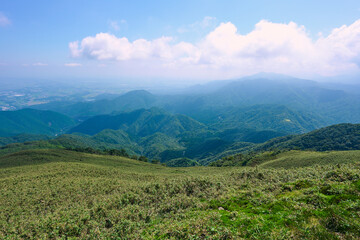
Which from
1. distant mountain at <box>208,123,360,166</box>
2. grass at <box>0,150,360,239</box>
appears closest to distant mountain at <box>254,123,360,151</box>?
distant mountain at <box>208,123,360,166</box>

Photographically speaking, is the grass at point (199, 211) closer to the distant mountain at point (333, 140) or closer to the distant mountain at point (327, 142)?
the distant mountain at point (327, 142)

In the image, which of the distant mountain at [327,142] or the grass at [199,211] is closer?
the grass at [199,211]

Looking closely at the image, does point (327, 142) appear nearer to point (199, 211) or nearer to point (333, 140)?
point (333, 140)

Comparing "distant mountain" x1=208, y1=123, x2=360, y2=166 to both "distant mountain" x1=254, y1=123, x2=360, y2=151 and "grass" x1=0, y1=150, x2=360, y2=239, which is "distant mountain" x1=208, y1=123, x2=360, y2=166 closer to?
"distant mountain" x1=254, y1=123, x2=360, y2=151

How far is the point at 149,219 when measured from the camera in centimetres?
1952

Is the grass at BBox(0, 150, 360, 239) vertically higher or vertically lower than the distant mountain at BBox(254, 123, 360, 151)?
higher

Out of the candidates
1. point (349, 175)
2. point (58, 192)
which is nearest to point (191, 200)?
point (349, 175)

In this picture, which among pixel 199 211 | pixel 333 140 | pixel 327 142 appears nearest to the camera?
pixel 199 211

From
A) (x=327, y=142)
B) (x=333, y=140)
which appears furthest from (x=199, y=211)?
(x=333, y=140)

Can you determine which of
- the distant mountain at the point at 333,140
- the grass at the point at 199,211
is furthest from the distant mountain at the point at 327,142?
the grass at the point at 199,211

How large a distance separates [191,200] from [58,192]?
3089cm

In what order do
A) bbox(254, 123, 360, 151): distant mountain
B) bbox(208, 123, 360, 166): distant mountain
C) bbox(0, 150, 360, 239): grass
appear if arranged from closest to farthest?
bbox(0, 150, 360, 239): grass
bbox(208, 123, 360, 166): distant mountain
bbox(254, 123, 360, 151): distant mountain

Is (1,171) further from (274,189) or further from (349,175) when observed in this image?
(349,175)

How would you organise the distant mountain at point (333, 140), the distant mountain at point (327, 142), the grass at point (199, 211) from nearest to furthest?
the grass at point (199, 211), the distant mountain at point (327, 142), the distant mountain at point (333, 140)
